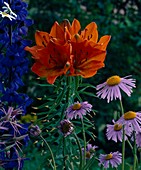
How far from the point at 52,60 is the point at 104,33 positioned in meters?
3.20

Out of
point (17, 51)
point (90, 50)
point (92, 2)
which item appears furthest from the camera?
point (92, 2)

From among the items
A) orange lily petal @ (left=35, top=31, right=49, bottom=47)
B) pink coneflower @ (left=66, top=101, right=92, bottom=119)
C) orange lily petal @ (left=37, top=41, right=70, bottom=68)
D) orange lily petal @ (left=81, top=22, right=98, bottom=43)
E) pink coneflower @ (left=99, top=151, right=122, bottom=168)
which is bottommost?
pink coneflower @ (left=99, top=151, right=122, bottom=168)

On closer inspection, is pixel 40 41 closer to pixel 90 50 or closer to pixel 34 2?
pixel 90 50

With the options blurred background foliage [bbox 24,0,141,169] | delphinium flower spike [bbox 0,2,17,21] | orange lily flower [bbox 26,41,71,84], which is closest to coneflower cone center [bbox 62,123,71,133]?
orange lily flower [bbox 26,41,71,84]

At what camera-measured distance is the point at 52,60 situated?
2.55m

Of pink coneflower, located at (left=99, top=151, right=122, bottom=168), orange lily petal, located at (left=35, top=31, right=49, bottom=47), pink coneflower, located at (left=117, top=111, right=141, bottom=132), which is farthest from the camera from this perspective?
pink coneflower, located at (left=99, top=151, right=122, bottom=168)

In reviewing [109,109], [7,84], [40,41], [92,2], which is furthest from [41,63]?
[92,2]

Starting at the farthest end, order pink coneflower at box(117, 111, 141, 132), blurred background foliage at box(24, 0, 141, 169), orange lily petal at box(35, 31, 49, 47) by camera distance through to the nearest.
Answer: blurred background foliage at box(24, 0, 141, 169), orange lily petal at box(35, 31, 49, 47), pink coneflower at box(117, 111, 141, 132)

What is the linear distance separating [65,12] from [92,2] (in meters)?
0.30

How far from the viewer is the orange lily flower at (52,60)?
246cm

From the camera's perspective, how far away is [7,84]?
110 inches

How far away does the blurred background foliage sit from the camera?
5.57 metres

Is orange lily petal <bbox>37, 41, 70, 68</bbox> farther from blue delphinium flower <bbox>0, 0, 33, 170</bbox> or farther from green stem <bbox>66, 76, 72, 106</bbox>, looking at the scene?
blue delphinium flower <bbox>0, 0, 33, 170</bbox>

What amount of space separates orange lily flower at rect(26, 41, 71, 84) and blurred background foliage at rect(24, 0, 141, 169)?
9.08ft
